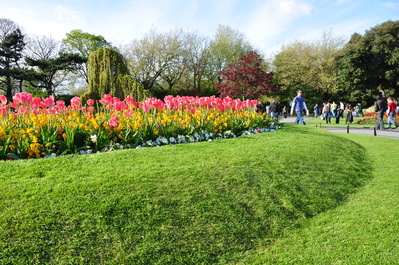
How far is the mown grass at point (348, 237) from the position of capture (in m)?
2.90

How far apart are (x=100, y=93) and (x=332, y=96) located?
36356 millimetres

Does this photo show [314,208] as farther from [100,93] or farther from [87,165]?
[100,93]

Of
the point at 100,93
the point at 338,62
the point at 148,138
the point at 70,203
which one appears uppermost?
the point at 338,62

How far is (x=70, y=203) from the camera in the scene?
10.0 feet

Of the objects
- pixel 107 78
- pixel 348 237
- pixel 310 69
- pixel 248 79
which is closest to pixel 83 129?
pixel 348 237

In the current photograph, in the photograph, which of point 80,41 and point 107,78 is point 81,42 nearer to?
point 80,41

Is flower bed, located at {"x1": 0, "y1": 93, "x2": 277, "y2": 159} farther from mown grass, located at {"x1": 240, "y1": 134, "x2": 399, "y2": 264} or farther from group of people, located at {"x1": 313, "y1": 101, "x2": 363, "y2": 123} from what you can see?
group of people, located at {"x1": 313, "y1": 101, "x2": 363, "y2": 123}

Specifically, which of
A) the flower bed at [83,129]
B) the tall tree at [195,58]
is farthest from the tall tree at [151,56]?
the flower bed at [83,129]

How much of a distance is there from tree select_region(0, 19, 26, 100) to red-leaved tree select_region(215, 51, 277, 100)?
23.2m

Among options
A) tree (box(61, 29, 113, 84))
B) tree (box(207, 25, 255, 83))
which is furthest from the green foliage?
tree (box(207, 25, 255, 83))

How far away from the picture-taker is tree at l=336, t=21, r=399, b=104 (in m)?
36.0

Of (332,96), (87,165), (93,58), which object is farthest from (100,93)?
(332,96)

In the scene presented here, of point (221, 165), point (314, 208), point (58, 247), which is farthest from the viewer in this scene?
point (221, 165)

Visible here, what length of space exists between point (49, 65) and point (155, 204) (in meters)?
36.9
